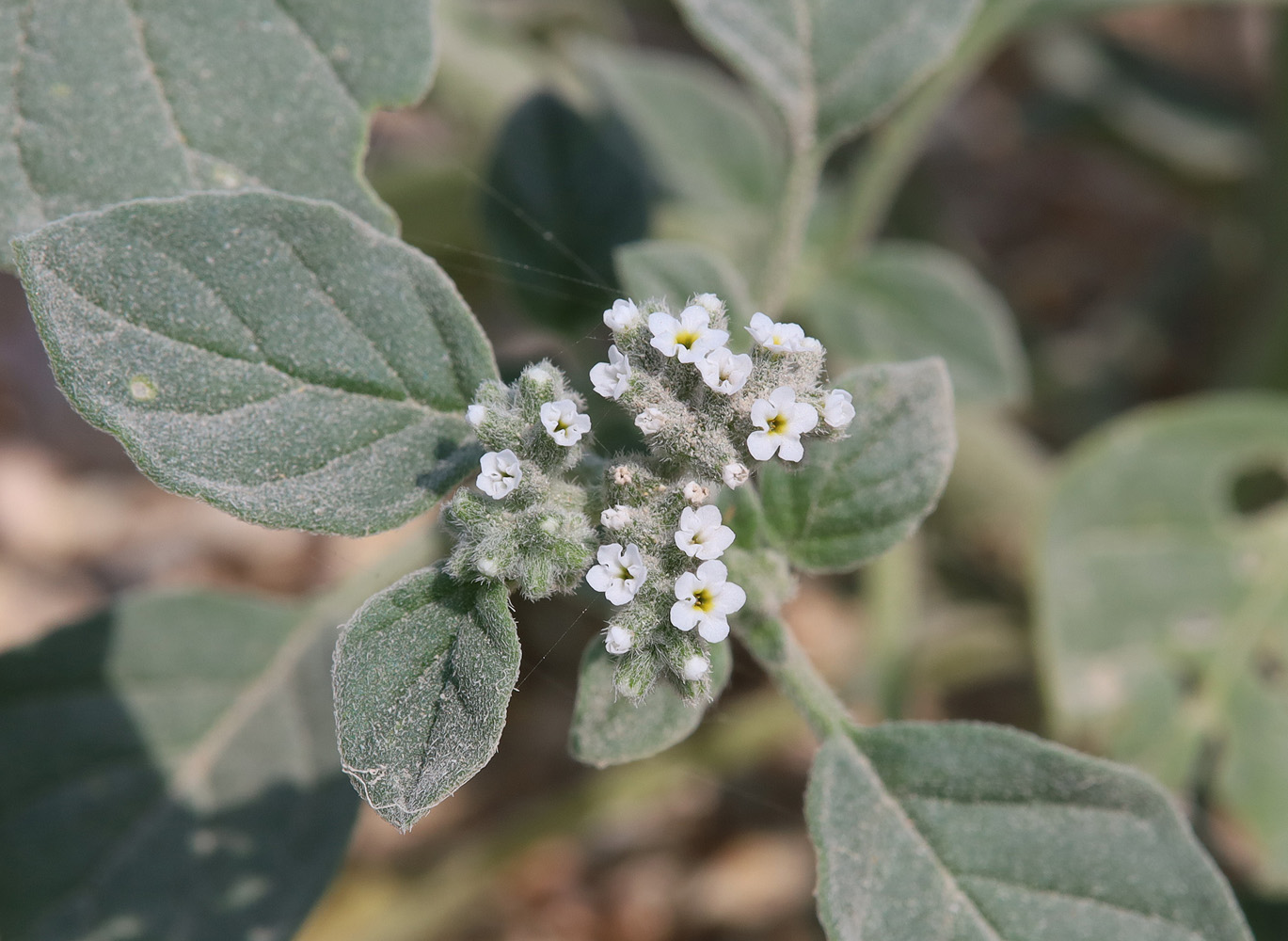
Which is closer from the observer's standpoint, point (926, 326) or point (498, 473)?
point (498, 473)

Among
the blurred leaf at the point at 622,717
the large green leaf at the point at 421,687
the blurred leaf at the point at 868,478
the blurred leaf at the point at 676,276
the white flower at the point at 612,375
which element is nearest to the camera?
the large green leaf at the point at 421,687

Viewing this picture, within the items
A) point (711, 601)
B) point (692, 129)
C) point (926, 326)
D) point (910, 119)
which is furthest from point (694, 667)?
point (692, 129)

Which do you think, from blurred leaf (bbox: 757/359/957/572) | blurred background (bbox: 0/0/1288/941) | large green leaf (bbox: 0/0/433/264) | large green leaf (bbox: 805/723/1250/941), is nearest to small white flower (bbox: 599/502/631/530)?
blurred leaf (bbox: 757/359/957/572)

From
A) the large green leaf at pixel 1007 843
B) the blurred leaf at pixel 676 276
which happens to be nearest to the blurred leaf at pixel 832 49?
the blurred leaf at pixel 676 276

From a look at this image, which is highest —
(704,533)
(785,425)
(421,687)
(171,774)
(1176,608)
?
(785,425)

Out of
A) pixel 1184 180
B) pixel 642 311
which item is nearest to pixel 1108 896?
pixel 642 311

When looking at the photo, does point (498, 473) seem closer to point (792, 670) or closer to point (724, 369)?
point (724, 369)

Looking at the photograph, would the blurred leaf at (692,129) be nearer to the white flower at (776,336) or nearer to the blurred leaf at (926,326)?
the blurred leaf at (926,326)
